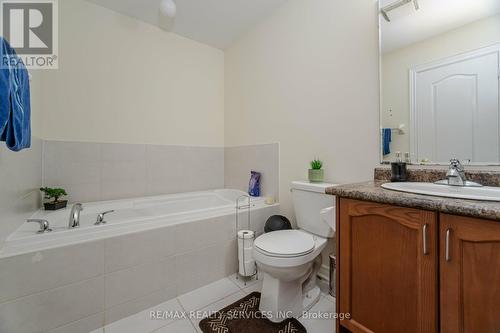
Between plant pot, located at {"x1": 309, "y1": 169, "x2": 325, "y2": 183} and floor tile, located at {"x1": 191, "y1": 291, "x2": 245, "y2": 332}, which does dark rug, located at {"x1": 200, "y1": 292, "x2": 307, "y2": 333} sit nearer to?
floor tile, located at {"x1": 191, "y1": 291, "x2": 245, "y2": 332}

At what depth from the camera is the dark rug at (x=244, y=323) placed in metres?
1.26

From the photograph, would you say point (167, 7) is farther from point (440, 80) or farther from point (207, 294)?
point (207, 294)

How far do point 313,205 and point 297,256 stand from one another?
17.5 inches

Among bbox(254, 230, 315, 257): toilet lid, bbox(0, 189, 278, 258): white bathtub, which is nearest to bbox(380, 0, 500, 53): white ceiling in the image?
bbox(254, 230, 315, 257): toilet lid

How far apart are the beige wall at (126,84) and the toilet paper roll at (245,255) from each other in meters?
1.43

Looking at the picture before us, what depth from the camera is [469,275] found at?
0.68m

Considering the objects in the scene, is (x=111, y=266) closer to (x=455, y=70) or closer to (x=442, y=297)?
(x=442, y=297)

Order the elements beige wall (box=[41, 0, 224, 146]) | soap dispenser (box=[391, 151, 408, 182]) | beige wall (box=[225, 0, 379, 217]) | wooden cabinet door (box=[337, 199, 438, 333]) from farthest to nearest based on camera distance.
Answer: beige wall (box=[41, 0, 224, 146]) → beige wall (box=[225, 0, 379, 217]) → soap dispenser (box=[391, 151, 408, 182]) → wooden cabinet door (box=[337, 199, 438, 333])

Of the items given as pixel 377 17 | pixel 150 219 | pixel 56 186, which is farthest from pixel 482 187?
pixel 56 186

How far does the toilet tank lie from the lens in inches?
58.7

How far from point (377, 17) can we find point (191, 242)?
2.04 metres

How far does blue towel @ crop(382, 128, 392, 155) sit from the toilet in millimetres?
452

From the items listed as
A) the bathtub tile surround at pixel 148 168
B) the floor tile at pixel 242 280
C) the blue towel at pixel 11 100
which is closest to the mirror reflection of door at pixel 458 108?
the bathtub tile surround at pixel 148 168

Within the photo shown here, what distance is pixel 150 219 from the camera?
5.05 feet
